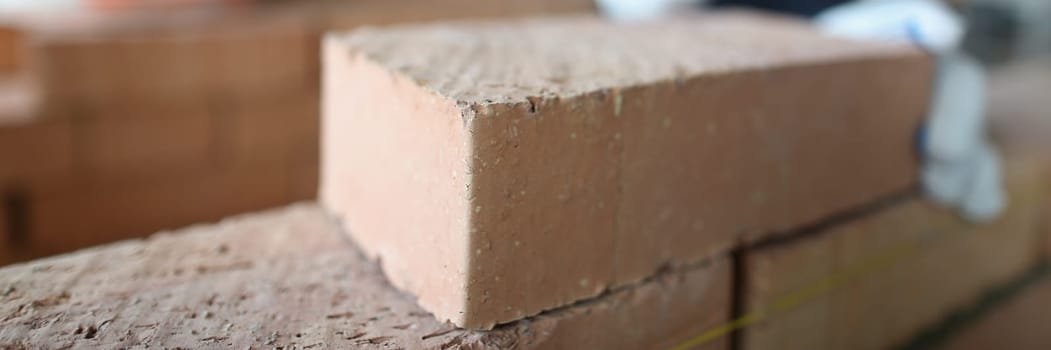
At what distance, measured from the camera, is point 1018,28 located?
619cm

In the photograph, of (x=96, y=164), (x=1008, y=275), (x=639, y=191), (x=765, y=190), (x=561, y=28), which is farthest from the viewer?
(x=96, y=164)

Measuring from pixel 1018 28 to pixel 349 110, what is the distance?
5.99 metres

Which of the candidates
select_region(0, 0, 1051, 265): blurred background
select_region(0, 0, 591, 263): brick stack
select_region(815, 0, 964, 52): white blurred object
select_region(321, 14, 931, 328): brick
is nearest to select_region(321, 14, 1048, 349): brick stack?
select_region(321, 14, 931, 328): brick

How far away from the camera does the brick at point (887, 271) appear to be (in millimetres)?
1817

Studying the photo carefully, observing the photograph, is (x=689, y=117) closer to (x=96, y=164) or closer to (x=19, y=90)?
(x=96, y=164)

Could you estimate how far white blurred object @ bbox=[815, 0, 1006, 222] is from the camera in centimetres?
211

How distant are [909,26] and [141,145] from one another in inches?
99.0

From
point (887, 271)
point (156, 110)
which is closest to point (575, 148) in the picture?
point (887, 271)

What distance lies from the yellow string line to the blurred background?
80 centimetres

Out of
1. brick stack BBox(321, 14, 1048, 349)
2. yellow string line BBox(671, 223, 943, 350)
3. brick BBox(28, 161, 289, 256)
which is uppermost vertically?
brick stack BBox(321, 14, 1048, 349)

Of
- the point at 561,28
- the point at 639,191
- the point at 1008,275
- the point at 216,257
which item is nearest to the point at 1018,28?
the point at 1008,275

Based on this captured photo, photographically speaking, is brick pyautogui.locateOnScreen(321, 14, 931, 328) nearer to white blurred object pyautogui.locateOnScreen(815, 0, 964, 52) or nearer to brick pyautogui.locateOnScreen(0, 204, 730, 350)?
brick pyautogui.locateOnScreen(0, 204, 730, 350)

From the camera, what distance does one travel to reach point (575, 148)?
1333 mm

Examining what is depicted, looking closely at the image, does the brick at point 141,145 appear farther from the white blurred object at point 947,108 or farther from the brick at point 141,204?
the white blurred object at point 947,108
